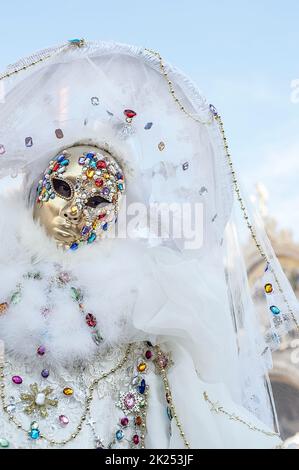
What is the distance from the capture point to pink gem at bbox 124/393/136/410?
1945 mm

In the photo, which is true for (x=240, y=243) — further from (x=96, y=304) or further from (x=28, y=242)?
(x=28, y=242)

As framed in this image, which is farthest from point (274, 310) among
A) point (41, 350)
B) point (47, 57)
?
point (47, 57)

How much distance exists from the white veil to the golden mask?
108 millimetres

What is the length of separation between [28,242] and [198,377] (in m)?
0.75

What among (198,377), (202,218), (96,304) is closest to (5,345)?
(96,304)

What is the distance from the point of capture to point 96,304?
1.99 meters

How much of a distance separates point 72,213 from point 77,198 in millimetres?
63

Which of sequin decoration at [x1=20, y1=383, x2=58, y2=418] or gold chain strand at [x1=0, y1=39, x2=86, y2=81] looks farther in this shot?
→ gold chain strand at [x1=0, y1=39, x2=86, y2=81]

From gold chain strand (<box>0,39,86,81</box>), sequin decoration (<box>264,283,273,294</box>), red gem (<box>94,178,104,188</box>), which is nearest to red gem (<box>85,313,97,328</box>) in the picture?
red gem (<box>94,178,104,188</box>)

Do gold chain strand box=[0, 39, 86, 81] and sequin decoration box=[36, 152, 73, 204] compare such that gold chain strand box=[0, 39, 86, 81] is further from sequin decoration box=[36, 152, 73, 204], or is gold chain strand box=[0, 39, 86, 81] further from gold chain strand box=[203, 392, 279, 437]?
gold chain strand box=[203, 392, 279, 437]

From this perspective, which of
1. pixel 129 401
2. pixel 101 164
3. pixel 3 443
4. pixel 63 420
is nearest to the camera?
pixel 3 443

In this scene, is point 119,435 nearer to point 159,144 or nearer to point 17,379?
point 17,379

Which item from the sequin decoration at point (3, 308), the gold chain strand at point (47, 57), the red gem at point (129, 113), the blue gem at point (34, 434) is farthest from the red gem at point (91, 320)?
the gold chain strand at point (47, 57)

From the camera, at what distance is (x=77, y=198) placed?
209 centimetres
